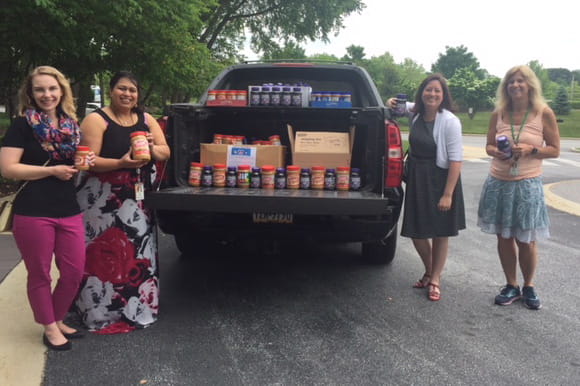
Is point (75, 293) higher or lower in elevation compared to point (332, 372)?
higher

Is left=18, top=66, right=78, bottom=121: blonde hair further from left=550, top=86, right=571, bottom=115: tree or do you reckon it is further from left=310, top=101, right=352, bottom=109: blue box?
left=550, top=86, right=571, bottom=115: tree

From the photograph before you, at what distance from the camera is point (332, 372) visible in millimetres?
3033

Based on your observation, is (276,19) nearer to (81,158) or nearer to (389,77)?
(81,158)

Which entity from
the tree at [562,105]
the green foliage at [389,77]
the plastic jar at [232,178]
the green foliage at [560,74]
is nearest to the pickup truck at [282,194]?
the plastic jar at [232,178]

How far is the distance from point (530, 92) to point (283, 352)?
2.84 m

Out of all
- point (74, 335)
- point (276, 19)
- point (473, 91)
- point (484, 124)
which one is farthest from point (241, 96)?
point (473, 91)

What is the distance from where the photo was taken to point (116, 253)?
356 centimetres

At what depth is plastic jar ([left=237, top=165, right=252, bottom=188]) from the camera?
396cm

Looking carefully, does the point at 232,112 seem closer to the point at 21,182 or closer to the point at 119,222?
the point at 119,222

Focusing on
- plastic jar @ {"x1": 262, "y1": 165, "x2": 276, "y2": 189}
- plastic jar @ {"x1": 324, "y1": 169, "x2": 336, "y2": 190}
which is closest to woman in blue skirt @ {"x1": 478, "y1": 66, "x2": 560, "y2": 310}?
plastic jar @ {"x1": 324, "y1": 169, "x2": 336, "y2": 190}

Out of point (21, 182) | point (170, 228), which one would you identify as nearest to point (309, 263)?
point (170, 228)

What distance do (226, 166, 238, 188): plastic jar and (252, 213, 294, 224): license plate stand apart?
36 centimetres

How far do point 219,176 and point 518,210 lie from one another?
7.90ft

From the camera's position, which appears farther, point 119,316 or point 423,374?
point 119,316
